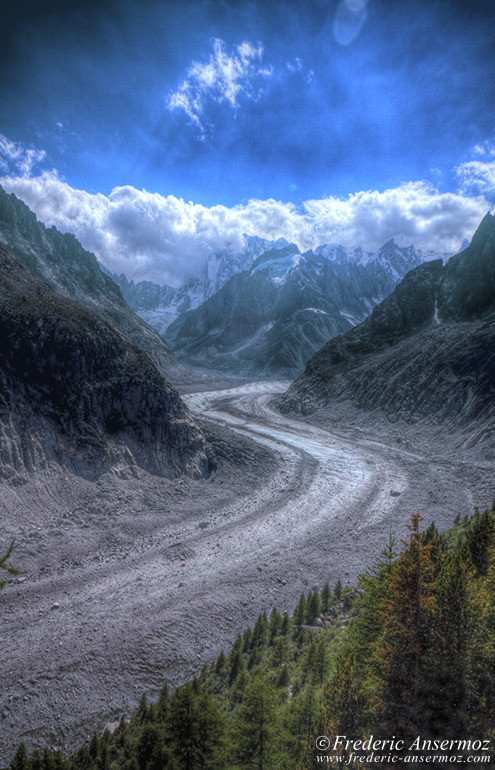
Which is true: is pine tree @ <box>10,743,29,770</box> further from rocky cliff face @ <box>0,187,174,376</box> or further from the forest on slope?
rocky cliff face @ <box>0,187,174,376</box>

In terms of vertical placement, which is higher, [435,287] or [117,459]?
[435,287]

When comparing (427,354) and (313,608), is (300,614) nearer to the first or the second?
(313,608)

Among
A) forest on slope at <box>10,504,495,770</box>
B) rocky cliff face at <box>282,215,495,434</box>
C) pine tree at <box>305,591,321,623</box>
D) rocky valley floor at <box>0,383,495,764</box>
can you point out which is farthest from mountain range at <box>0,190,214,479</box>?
rocky cliff face at <box>282,215,495,434</box>

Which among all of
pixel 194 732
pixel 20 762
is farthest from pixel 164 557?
pixel 194 732

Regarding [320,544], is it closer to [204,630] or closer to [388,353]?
[204,630]

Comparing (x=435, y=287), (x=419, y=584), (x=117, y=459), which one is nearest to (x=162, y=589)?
(x=117, y=459)

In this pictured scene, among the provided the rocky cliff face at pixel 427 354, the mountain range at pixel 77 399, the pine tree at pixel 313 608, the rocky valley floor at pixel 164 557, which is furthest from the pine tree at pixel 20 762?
the rocky cliff face at pixel 427 354
